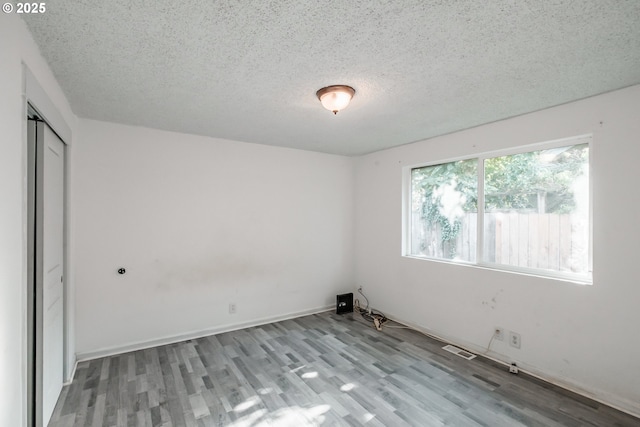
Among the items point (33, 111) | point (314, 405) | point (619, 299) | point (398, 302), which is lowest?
point (314, 405)

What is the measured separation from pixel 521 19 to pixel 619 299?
222 cm

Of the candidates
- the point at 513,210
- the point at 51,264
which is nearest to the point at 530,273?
the point at 513,210

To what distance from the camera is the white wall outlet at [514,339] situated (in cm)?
288

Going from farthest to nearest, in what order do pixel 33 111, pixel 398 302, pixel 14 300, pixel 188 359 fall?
1. pixel 398 302
2. pixel 188 359
3. pixel 33 111
4. pixel 14 300

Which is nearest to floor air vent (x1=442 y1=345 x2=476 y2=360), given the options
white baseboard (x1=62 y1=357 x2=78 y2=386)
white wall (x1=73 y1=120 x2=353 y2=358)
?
white wall (x1=73 y1=120 x2=353 y2=358)

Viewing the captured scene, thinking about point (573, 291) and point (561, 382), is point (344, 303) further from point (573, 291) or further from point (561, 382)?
point (573, 291)

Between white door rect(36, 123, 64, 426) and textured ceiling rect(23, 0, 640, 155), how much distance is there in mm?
565

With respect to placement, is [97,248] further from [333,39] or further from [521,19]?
[521,19]

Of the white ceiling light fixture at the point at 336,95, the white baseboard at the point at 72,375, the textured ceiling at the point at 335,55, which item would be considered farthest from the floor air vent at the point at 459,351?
the white baseboard at the point at 72,375

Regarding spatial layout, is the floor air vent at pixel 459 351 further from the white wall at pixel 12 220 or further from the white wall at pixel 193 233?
the white wall at pixel 12 220

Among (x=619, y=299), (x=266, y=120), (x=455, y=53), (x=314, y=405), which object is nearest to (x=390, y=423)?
(x=314, y=405)

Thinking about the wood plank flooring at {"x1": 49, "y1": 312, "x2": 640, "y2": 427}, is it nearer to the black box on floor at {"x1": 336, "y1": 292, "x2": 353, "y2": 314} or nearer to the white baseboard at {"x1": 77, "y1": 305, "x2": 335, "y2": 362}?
the white baseboard at {"x1": 77, "y1": 305, "x2": 335, "y2": 362}

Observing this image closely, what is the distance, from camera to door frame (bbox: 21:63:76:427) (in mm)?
1546

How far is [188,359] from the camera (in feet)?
10.0
